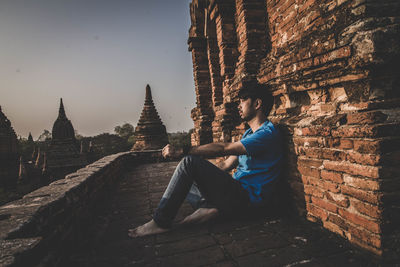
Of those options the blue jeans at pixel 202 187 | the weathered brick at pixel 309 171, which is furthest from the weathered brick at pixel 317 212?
the blue jeans at pixel 202 187

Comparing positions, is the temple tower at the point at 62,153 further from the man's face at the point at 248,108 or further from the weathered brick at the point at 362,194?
the weathered brick at the point at 362,194

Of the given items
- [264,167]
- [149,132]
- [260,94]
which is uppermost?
[149,132]

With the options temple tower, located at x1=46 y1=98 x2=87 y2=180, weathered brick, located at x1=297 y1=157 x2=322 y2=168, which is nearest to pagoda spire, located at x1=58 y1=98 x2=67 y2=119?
temple tower, located at x1=46 y1=98 x2=87 y2=180

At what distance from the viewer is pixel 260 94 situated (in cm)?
239

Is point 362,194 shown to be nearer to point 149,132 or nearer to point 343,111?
point 343,111

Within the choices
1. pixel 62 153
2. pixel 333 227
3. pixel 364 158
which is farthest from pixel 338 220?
pixel 62 153

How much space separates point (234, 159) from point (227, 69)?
2.09 meters

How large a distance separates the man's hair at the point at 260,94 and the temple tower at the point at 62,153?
20105 mm

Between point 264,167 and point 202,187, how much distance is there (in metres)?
0.58

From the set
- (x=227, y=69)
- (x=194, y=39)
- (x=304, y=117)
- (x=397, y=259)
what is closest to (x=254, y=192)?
(x=304, y=117)

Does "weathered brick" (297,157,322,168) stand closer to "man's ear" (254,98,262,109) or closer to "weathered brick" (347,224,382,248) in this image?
"weathered brick" (347,224,382,248)

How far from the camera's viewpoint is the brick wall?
142 cm

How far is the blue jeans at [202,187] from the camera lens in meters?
2.00

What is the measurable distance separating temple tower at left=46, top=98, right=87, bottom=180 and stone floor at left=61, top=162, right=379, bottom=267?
19.6 metres
